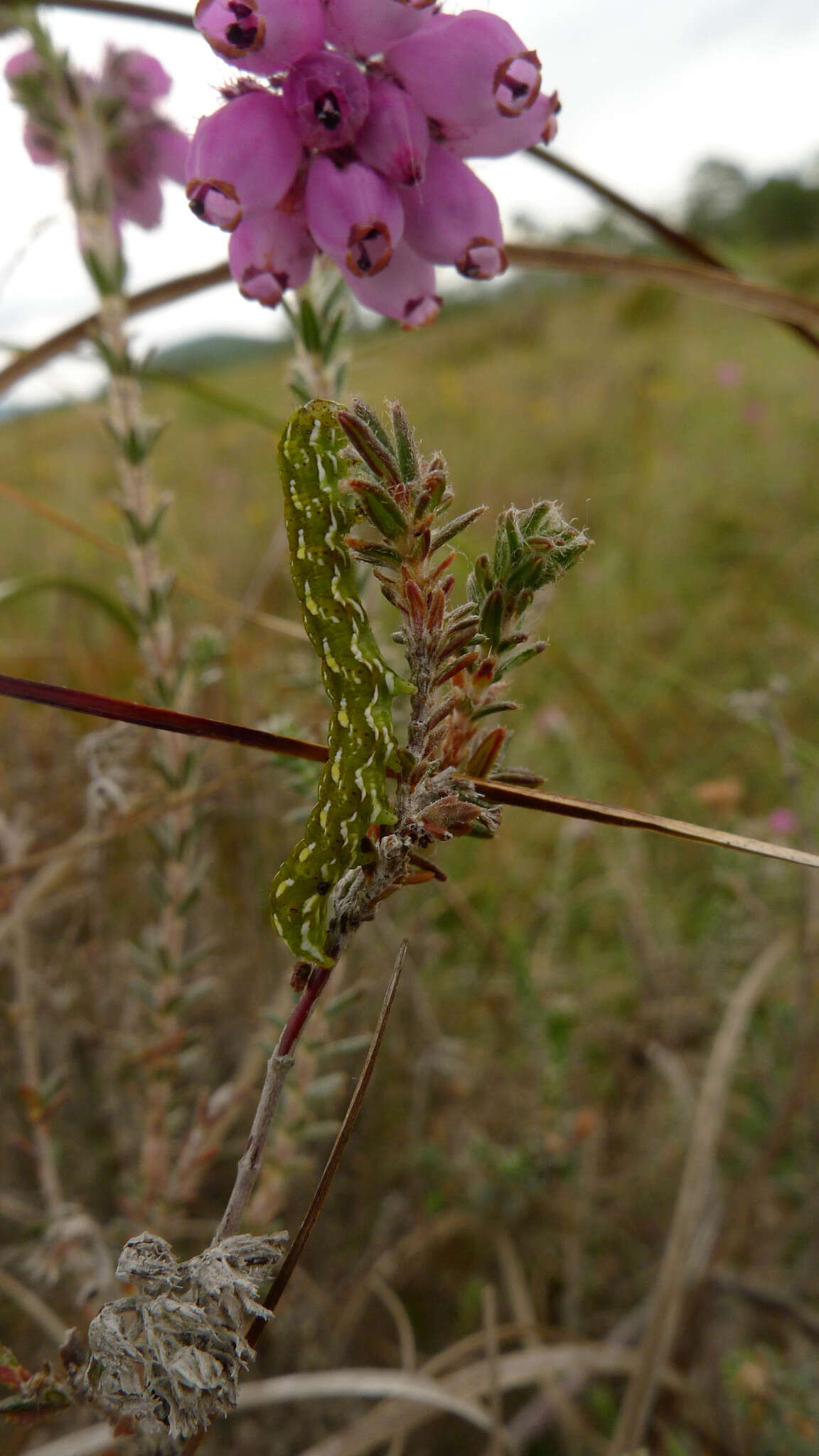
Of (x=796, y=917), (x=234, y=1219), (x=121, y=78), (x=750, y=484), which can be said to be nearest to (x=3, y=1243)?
(x=234, y=1219)

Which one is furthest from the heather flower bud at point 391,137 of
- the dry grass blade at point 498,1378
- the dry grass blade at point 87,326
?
the dry grass blade at point 498,1378

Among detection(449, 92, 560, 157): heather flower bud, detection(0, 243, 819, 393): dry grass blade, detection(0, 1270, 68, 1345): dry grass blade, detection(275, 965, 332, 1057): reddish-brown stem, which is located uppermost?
detection(0, 243, 819, 393): dry grass blade

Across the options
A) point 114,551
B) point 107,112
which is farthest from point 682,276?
point 114,551

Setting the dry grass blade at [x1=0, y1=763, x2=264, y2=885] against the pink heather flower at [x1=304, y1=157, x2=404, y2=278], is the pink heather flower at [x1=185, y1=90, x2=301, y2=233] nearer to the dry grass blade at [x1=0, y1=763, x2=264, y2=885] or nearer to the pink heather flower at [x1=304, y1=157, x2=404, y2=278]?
the pink heather flower at [x1=304, y1=157, x2=404, y2=278]

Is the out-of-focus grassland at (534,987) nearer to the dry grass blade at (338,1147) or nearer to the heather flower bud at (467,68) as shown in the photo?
the heather flower bud at (467,68)

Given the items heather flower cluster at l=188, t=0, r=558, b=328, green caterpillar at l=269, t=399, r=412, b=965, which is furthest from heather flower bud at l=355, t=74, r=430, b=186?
green caterpillar at l=269, t=399, r=412, b=965

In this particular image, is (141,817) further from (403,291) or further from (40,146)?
(40,146)

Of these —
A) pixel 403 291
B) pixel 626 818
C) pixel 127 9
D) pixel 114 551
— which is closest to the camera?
pixel 626 818
